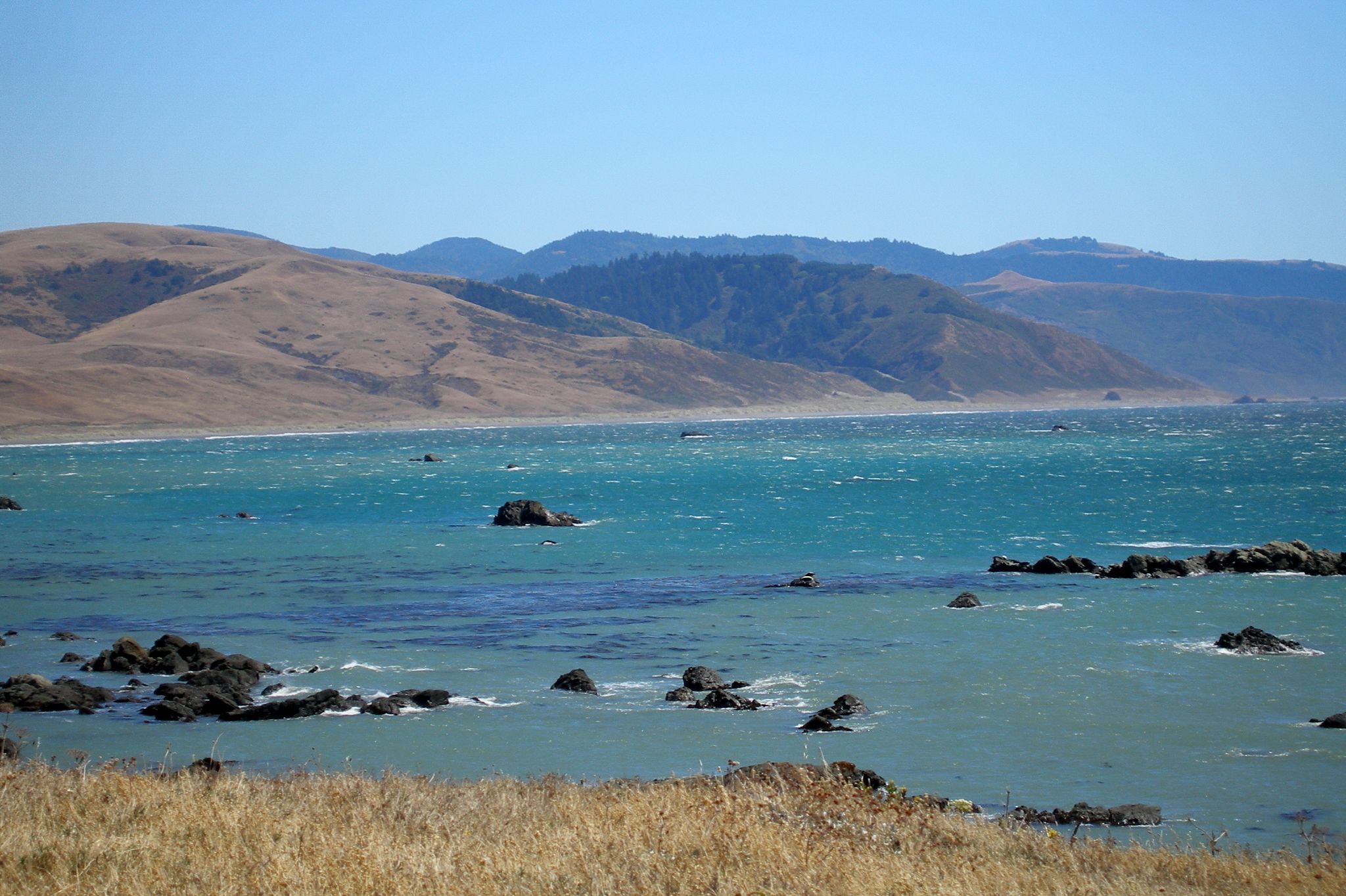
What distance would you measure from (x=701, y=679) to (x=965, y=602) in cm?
1063

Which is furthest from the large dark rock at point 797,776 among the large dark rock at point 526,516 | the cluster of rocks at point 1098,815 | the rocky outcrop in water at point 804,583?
the large dark rock at point 526,516

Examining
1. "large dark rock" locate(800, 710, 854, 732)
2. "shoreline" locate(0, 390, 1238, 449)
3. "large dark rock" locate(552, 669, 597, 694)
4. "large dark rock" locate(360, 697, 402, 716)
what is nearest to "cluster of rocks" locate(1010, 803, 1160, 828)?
"large dark rock" locate(800, 710, 854, 732)

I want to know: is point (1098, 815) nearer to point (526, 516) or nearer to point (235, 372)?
point (526, 516)

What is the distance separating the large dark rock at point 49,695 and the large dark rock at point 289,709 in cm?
246

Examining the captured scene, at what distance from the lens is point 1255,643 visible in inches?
953

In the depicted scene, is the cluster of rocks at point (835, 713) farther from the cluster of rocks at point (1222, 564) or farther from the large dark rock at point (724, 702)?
the cluster of rocks at point (1222, 564)

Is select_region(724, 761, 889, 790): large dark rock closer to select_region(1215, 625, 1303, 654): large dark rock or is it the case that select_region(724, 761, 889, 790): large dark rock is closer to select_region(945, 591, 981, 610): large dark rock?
select_region(1215, 625, 1303, 654): large dark rock

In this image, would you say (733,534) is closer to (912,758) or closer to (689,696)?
(689,696)

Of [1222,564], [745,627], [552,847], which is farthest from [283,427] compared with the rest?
[552,847]

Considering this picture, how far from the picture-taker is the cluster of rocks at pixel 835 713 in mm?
18656

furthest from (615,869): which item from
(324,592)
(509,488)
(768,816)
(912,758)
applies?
(509,488)

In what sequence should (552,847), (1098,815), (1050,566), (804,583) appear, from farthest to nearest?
(1050,566), (804,583), (1098,815), (552,847)

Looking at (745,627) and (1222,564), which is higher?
(1222,564)

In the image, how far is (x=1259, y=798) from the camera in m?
15.3
